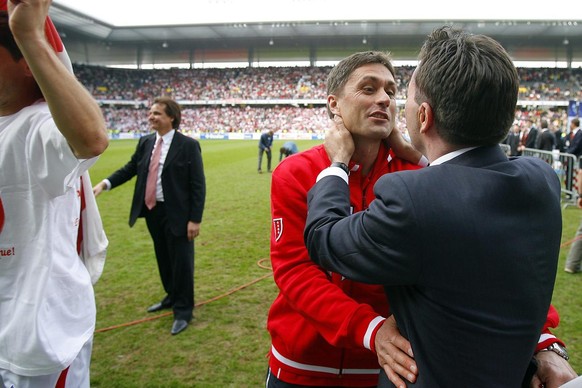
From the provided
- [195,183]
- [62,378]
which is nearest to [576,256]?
[195,183]

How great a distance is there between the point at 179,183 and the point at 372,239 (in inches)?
159

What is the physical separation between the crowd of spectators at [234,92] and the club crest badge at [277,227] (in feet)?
169

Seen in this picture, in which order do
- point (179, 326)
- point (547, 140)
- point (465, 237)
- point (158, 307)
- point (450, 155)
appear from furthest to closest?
point (547, 140) < point (158, 307) < point (179, 326) < point (450, 155) < point (465, 237)

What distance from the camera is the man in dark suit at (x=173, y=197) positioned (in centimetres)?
490

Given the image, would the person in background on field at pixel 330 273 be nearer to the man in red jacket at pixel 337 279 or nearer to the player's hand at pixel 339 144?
the man in red jacket at pixel 337 279

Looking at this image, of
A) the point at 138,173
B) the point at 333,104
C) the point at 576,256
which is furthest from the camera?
the point at 576,256

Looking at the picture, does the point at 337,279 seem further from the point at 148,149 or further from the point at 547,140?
the point at 547,140

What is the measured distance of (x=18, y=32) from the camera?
1192mm

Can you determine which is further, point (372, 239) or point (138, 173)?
point (138, 173)

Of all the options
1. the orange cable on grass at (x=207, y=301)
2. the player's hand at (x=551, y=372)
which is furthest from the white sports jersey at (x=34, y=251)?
the orange cable on grass at (x=207, y=301)

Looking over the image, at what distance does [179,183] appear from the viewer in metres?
4.96

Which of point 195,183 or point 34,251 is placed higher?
point 34,251

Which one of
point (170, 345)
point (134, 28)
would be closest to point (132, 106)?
point (134, 28)

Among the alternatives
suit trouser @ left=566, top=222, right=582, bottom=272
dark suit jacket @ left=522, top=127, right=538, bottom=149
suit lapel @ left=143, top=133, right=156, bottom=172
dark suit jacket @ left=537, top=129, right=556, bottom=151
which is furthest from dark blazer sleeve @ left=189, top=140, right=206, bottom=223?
dark suit jacket @ left=522, top=127, right=538, bottom=149
